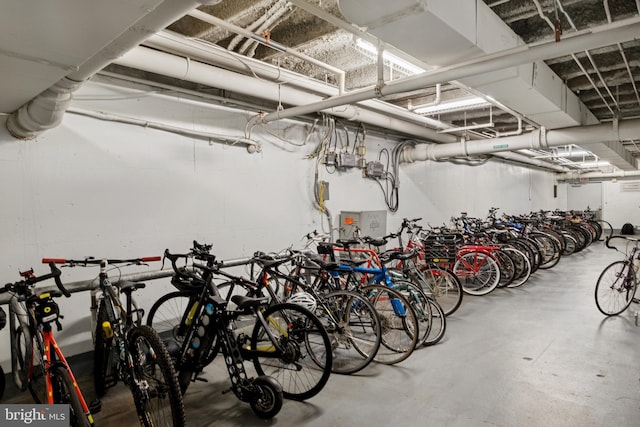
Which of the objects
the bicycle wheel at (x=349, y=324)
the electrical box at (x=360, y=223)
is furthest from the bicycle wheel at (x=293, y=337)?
the electrical box at (x=360, y=223)

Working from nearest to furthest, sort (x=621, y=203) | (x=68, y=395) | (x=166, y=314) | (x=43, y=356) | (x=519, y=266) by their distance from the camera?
(x=68, y=395), (x=43, y=356), (x=166, y=314), (x=519, y=266), (x=621, y=203)

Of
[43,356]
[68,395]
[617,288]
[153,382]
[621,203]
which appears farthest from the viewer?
[621,203]

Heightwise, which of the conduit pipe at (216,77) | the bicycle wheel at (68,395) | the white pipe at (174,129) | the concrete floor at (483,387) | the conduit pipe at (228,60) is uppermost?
the conduit pipe at (228,60)

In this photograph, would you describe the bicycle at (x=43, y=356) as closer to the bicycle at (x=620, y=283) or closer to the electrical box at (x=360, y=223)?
the electrical box at (x=360, y=223)

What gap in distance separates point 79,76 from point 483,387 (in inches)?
118

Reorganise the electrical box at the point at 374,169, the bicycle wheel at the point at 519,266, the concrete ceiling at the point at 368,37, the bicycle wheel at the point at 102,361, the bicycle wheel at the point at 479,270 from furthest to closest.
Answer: the electrical box at the point at 374,169, the bicycle wheel at the point at 519,266, the bicycle wheel at the point at 479,270, the bicycle wheel at the point at 102,361, the concrete ceiling at the point at 368,37

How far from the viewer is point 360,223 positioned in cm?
473

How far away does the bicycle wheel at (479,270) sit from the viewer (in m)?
4.71

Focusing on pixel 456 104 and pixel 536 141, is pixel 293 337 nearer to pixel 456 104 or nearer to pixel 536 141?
pixel 456 104

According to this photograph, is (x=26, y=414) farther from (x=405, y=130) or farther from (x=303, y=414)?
(x=405, y=130)

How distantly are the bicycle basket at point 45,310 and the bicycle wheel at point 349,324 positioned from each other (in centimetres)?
154

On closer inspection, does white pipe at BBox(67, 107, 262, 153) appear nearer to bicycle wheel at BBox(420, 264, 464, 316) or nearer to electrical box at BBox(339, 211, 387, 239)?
electrical box at BBox(339, 211, 387, 239)

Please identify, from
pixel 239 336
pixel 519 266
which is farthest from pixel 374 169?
pixel 239 336

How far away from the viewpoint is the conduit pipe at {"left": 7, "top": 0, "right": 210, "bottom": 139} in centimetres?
138
